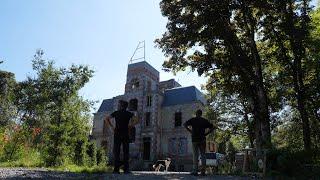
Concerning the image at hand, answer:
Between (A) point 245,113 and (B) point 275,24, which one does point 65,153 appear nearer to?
(B) point 275,24

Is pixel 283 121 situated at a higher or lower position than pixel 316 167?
higher

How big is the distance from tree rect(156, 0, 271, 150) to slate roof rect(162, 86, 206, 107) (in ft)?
83.7

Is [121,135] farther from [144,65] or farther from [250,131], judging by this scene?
[144,65]

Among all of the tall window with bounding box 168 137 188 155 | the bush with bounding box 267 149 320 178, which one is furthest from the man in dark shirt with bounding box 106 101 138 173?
the tall window with bounding box 168 137 188 155

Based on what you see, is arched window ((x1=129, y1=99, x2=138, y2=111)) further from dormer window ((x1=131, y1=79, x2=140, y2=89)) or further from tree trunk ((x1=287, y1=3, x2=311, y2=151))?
tree trunk ((x1=287, y1=3, x2=311, y2=151))

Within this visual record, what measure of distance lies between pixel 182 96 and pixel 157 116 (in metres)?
4.01

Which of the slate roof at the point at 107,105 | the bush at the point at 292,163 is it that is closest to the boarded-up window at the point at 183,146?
the slate roof at the point at 107,105

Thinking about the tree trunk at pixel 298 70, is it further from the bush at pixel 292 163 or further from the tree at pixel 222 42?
the bush at pixel 292 163

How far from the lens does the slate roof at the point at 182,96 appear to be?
46.1 metres

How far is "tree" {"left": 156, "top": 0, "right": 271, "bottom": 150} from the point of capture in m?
17.6

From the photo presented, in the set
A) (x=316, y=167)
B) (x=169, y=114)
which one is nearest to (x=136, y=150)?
(x=169, y=114)

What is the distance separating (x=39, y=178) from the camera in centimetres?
729

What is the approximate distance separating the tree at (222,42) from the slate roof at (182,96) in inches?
1005

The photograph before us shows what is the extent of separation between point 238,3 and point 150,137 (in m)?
28.3
